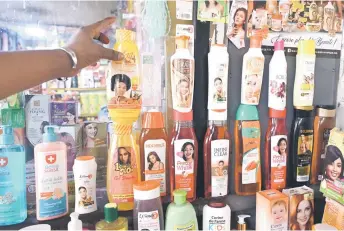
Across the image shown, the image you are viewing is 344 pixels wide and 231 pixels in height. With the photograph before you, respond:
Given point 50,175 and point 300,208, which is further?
point 300,208

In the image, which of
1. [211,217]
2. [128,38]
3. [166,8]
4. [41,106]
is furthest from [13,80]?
[211,217]

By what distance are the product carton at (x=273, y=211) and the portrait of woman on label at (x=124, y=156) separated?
1.28ft

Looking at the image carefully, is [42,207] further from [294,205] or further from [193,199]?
[294,205]

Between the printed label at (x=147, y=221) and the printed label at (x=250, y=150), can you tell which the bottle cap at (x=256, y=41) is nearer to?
the printed label at (x=250, y=150)

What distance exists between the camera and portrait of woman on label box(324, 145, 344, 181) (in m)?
0.87

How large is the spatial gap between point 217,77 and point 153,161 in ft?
1.01

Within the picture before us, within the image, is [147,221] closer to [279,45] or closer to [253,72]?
[253,72]

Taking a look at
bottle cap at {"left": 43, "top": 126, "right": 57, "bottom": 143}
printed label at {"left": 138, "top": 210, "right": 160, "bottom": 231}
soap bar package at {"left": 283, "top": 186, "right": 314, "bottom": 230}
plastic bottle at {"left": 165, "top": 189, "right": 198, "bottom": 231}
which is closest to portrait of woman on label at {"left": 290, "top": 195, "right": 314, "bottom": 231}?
soap bar package at {"left": 283, "top": 186, "right": 314, "bottom": 230}

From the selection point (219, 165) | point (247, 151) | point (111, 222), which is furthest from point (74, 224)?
point (247, 151)

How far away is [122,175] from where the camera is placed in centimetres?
83

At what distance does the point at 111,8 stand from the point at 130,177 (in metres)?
0.64

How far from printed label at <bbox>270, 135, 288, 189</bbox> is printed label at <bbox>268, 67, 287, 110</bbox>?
0.33 ft

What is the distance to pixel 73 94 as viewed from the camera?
1233 millimetres

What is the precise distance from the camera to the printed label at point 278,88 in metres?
0.93
